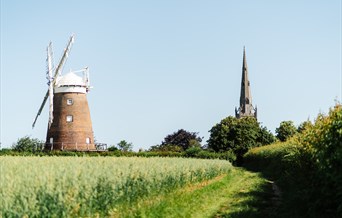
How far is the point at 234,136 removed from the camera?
305 feet

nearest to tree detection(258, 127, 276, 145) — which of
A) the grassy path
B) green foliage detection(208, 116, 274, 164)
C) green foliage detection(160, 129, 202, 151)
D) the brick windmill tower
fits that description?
green foliage detection(208, 116, 274, 164)

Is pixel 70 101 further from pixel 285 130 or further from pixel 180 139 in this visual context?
pixel 285 130

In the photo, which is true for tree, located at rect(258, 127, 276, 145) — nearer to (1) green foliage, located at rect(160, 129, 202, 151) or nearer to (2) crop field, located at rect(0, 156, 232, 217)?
(1) green foliage, located at rect(160, 129, 202, 151)

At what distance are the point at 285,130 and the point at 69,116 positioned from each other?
74.5 m

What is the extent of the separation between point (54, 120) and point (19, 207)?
55.8m

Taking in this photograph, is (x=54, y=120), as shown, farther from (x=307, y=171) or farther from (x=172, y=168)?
(x=307, y=171)

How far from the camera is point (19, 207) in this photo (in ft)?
33.0

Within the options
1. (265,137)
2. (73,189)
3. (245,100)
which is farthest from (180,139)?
(73,189)

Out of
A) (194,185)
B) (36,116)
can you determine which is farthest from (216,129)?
(194,185)

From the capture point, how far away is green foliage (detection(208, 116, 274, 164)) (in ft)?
300

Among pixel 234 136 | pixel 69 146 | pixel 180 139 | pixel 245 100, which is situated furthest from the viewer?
pixel 245 100

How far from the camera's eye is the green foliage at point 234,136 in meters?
91.4

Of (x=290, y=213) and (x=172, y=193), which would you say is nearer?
(x=290, y=213)

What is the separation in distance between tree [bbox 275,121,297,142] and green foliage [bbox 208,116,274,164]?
28289 mm
